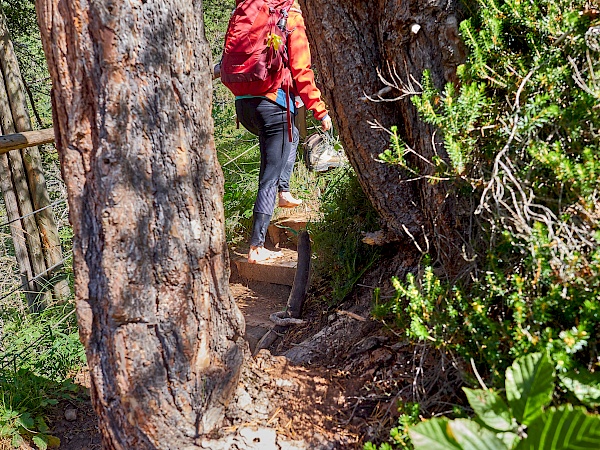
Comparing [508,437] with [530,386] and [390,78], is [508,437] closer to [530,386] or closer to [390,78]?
[530,386]

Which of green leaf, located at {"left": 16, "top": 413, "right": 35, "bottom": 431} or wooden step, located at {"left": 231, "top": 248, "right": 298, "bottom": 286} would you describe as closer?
green leaf, located at {"left": 16, "top": 413, "right": 35, "bottom": 431}

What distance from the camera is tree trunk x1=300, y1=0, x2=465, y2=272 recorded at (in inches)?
96.8

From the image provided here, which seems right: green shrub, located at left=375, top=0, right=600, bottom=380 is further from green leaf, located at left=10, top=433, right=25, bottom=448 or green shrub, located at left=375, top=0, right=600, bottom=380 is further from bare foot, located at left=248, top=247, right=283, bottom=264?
bare foot, located at left=248, top=247, right=283, bottom=264

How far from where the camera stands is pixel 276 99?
13.8 ft

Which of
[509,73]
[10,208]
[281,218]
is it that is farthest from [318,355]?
[10,208]

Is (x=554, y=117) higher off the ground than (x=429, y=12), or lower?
lower

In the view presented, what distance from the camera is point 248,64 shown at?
3.92 metres

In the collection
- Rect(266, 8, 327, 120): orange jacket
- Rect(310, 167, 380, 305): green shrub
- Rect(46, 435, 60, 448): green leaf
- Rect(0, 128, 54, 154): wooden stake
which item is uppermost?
Rect(266, 8, 327, 120): orange jacket

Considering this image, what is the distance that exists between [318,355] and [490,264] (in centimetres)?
152

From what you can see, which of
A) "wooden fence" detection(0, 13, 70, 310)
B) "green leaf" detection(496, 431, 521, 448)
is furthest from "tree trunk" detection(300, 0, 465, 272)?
"wooden fence" detection(0, 13, 70, 310)

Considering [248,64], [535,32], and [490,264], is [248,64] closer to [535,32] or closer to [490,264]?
[535,32]

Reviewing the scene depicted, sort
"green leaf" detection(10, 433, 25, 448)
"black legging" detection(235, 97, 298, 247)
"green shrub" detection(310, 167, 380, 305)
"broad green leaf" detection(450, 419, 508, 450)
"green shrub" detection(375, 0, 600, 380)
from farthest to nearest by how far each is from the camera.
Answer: "black legging" detection(235, 97, 298, 247)
"green shrub" detection(310, 167, 380, 305)
"green leaf" detection(10, 433, 25, 448)
"green shrub" detection(375, 0, 600, 380)
"broad green leaf" detection(450, 419, 508, 450)

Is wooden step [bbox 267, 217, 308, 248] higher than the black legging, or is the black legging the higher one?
the black legging

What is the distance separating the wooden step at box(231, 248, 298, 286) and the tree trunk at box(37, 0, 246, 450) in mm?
2978
